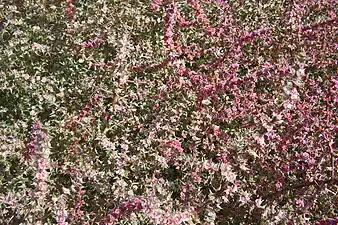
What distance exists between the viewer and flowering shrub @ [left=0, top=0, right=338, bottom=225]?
329cm

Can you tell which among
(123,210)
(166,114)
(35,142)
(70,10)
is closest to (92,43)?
(70,10)

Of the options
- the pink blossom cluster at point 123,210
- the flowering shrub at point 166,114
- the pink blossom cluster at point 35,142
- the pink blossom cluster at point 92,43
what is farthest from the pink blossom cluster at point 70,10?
the pink blossom cluster at point 123,210

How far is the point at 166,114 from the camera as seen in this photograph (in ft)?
12.0

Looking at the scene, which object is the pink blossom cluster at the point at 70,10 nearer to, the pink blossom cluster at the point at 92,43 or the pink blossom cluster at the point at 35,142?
the pink blossom cluster at the point at 92,43

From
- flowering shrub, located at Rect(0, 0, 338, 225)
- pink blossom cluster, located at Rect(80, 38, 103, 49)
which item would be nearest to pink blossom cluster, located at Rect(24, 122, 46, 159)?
flowering shrub, located at Rect(0, 0, 338, 225)

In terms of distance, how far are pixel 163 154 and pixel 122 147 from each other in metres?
0.28

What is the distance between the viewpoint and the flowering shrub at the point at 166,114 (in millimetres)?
3291

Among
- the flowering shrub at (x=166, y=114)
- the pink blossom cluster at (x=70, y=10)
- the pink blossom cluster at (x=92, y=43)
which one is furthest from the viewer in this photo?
the pink blossom cluster at (x=70, y=10)

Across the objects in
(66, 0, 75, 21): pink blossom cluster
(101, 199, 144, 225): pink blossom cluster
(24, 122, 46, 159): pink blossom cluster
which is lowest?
(101, 199, 144, 225): pink blossom cluster

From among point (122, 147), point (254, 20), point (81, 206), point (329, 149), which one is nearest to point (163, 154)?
point (122, 147)

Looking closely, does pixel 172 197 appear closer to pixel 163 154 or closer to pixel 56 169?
pixel 163 154

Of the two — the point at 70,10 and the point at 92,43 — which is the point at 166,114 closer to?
Answer: the point at 92,43

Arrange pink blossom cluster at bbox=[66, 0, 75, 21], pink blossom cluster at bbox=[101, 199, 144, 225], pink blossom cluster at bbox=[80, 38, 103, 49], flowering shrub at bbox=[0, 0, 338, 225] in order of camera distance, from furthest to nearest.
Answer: pink blossom cluster at bbox=[66, 0, 75, 21]
pink blossom cluster at bbox=[80, 38, 103, 49]
flowering shrub at bbox=[0, 0, 338, 225]
pink blossom cluster at bbox=[101, 199, 144, 225]

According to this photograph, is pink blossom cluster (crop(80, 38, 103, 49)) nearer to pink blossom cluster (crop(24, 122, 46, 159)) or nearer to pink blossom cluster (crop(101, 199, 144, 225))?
pink blossom cluster (crop(24, 122, 46, 159))
